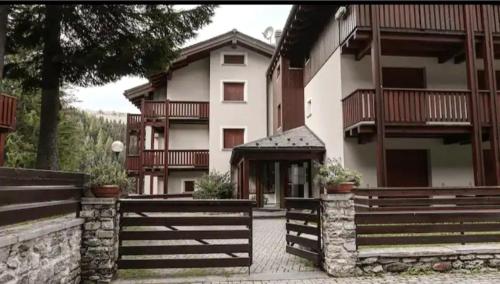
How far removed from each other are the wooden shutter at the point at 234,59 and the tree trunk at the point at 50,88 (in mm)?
12413

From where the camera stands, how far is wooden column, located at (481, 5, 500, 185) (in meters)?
11.0

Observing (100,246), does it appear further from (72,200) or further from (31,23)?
(31,23)

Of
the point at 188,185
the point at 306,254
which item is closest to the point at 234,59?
the point at 188,185

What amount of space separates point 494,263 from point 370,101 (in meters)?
5.19

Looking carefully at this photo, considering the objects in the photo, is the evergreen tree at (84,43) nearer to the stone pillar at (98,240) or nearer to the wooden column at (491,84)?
the stone pillar at (98,240)

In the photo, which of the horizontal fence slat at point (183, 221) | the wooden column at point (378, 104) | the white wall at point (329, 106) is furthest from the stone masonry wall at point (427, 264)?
the white wall at point (329, 106)

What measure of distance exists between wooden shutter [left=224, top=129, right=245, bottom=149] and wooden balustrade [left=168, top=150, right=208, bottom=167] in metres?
1.24

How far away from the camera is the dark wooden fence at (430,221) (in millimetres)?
6680

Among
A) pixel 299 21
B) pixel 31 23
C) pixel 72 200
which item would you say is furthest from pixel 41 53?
pixel 299 21

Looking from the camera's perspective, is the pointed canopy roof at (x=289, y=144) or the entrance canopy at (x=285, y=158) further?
the entrance canopy at (x=285, y=158)

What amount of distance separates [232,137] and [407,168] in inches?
427

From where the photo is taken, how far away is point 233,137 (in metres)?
21.7

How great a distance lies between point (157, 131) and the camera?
74.5ft

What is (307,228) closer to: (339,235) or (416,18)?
(339,235)
